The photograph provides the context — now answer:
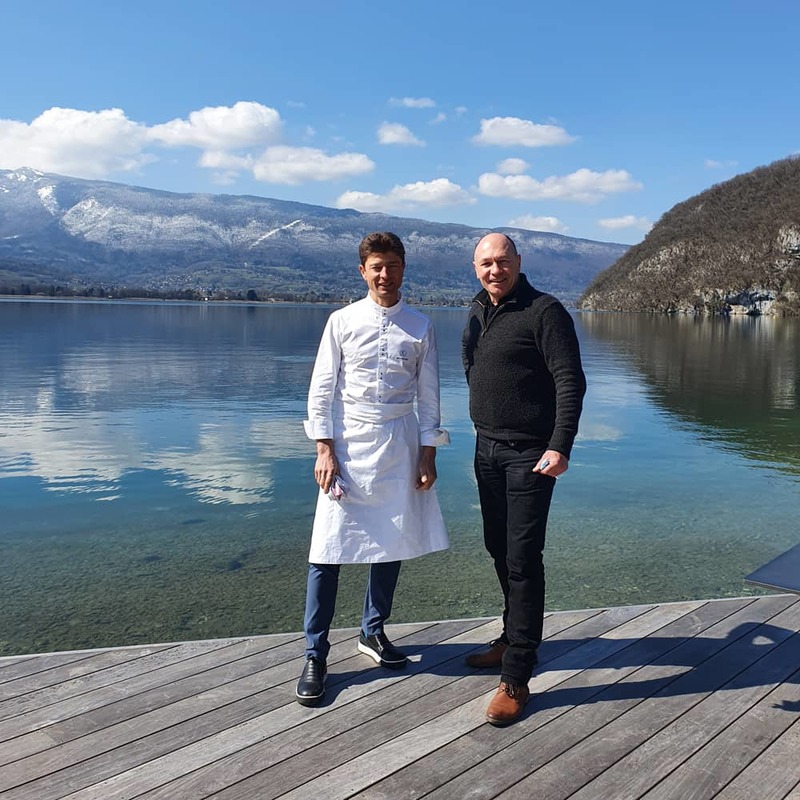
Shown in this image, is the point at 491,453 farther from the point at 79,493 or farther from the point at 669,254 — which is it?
the point at 669,254

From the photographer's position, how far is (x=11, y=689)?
3.71 meters

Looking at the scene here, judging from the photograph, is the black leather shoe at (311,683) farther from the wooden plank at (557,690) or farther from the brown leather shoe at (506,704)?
Answer: the brown leather shoe at (506,704)

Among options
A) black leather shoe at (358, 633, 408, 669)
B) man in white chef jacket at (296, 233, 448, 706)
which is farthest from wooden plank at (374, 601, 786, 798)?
man in white chef jacket at (296, 233, 448, 706)

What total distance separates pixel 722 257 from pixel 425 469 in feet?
477

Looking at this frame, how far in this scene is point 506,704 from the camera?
3.55 m

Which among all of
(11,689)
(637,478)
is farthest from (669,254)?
(11,689)

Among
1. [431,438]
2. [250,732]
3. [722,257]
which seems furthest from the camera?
[722,257]

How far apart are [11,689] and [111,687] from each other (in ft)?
1.55

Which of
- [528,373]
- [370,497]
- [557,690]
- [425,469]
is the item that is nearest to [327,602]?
[370,497]

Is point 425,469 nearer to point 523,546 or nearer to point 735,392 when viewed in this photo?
point 523,546

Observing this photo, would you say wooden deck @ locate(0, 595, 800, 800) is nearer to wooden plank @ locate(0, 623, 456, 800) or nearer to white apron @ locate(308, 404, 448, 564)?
wooden plank @ locate(0, 623, 456, 800)

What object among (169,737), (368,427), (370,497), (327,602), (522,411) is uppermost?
(522,411)

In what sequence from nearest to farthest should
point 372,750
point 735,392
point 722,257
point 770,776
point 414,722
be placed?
point 770,776
point 372,750
point 414,722
point 735,392
point 722,257

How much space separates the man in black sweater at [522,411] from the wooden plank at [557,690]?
0.19 m
